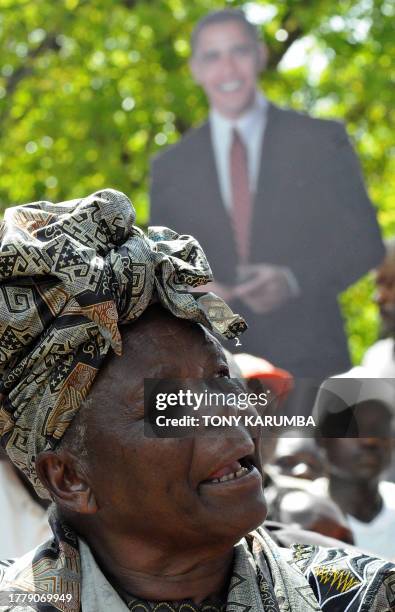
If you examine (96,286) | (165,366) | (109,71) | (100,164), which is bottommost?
(100,164)

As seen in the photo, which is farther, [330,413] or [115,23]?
[115,23]

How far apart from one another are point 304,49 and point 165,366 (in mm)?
10063

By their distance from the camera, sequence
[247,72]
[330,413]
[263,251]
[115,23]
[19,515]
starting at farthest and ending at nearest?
[115,23], [247,72], [263,251], [19,515], [330,413]

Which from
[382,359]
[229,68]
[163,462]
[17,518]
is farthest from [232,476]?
[229,68]

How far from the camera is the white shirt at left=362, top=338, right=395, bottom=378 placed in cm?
566

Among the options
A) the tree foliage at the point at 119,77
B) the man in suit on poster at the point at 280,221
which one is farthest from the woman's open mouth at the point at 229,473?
the tree foliage at the point at 119,77

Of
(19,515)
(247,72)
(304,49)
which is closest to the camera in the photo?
(19,515)

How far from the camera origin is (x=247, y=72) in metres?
6.74

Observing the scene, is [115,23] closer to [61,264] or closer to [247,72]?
[247,72]

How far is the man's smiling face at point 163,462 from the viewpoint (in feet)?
6.75

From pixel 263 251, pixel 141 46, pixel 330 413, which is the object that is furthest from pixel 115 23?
pixel 330 413

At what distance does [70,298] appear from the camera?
6.81ft

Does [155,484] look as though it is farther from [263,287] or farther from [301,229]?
[301,229]

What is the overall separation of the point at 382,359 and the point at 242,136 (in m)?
1.60
